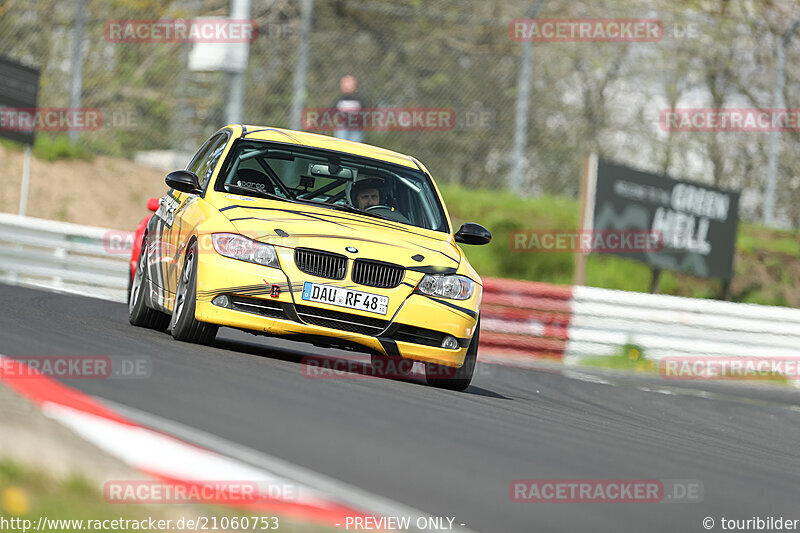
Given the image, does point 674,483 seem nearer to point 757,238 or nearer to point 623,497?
point 623,497

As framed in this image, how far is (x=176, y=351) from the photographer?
7.94 m

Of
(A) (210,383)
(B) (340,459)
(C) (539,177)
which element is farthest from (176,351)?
(C) (539,177)

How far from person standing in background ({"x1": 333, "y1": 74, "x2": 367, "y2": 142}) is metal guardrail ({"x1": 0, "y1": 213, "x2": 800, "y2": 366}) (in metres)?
3.57

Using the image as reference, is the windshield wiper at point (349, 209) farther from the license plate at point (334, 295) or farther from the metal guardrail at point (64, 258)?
the metal guardrail at point (64, 258)

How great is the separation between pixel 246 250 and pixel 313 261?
41cm

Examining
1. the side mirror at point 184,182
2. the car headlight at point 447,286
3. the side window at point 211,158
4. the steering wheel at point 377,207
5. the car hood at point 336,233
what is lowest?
the car headlight at point 447,286

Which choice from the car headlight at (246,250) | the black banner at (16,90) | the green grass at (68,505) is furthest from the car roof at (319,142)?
the black banner at (16,90)

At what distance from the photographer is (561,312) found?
1573 centimetres

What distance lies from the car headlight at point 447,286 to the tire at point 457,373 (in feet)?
0.92

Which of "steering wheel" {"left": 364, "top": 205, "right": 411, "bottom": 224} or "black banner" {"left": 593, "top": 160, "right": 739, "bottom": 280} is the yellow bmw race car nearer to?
"steering wheel" {"left": 364, "top": 205, "right": 411, "bottom": 224}

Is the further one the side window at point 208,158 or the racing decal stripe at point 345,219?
the side window at point 208,158

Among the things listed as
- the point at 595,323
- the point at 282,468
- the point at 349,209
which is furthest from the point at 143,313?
the point at 595,323

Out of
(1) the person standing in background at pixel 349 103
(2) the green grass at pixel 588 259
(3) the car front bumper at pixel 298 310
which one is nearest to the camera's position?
(3) the car front bumper at pixel 298 310

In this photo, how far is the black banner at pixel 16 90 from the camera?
19.0m
